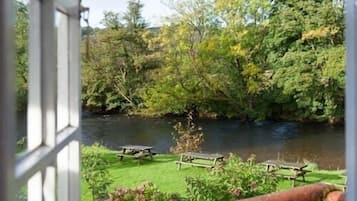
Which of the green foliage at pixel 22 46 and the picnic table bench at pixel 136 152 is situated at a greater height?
the green foliage at pixel 22 46

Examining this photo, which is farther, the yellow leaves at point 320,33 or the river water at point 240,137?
the yellow leaves at point 320,33

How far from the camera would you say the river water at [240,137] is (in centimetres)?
588

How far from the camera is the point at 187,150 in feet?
19.2

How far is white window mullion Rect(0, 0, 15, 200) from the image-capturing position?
64cm

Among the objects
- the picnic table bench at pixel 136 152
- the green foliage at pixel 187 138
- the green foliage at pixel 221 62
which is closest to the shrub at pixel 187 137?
the green foliage at pixel 187 138

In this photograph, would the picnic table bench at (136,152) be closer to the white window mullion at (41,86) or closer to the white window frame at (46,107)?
the white window frame at (46,107)

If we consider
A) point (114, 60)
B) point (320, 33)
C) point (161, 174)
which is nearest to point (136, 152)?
point (161, 174)

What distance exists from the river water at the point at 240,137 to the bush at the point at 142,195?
1.12 metres

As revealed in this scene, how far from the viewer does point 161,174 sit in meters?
5.30

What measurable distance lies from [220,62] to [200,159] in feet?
5.72

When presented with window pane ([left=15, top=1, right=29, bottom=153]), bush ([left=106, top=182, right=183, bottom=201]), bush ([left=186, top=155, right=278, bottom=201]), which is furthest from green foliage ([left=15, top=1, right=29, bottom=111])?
bush ([left=186, top=155, right=278, bottom=201])

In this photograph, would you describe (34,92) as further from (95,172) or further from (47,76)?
(95,172)

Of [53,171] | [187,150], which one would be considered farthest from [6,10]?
[187,150]

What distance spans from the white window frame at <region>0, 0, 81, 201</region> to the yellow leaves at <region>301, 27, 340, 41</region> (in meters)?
4.63
